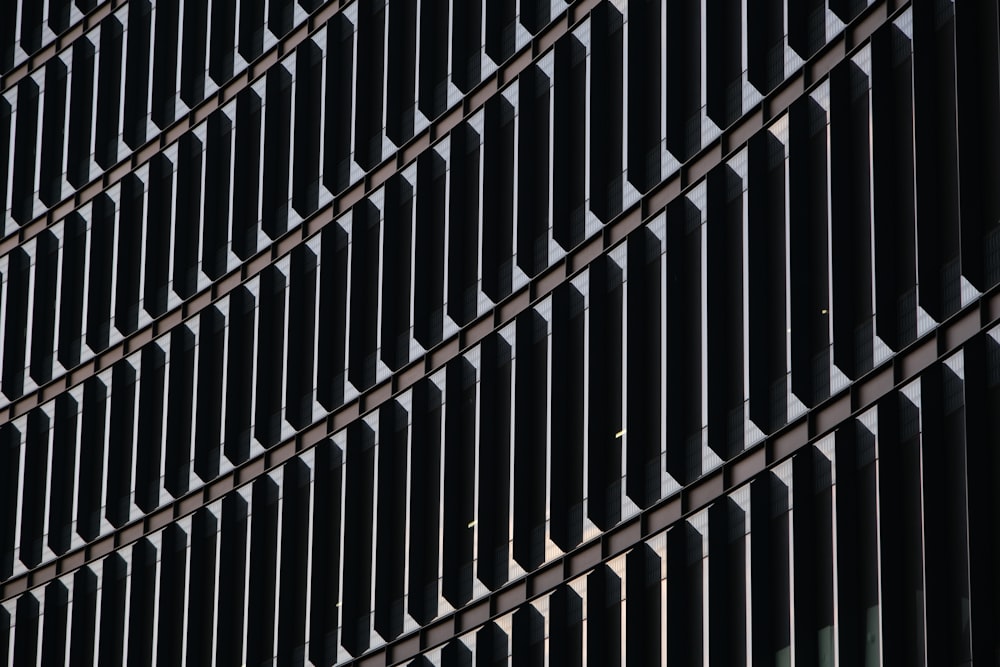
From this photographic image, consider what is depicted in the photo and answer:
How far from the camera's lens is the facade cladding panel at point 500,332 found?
3509 cm

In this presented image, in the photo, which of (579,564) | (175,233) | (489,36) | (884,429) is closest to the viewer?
(884,429)

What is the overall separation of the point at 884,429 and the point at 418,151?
16.5 m

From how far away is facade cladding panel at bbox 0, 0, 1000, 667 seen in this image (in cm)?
3509

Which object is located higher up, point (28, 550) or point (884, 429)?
point (28, 550)

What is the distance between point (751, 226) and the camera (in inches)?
1531

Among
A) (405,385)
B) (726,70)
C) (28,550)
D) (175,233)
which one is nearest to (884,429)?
(726,70)

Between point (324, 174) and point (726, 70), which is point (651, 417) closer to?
point (726, 70)

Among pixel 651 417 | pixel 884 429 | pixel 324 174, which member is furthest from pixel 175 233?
pixel 884 429

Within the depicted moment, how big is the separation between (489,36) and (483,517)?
378 inches

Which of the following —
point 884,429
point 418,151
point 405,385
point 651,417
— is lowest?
point 884,429

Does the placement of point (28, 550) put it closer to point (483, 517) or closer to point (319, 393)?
point (319, 393)

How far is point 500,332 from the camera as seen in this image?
4578 centimetres

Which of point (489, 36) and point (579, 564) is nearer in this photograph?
point (579, 564)

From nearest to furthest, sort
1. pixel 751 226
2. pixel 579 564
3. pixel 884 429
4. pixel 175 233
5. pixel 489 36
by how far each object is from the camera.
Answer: pixel 884 429
pixel 751 226
pixel 579 564
pixel 489 36
pixel 175 233
